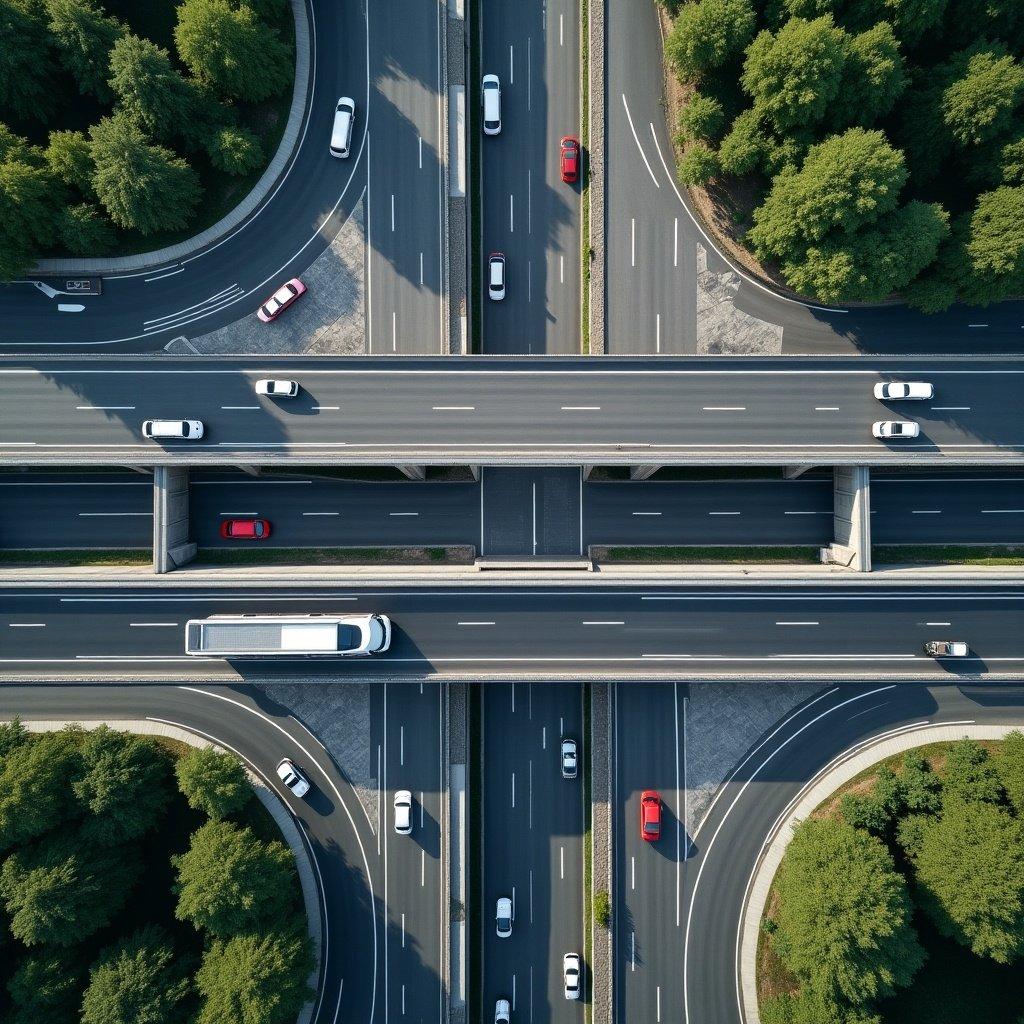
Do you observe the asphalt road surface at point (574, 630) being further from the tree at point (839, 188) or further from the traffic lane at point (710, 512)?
the tree at point (839, 188)

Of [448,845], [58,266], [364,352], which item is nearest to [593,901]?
[448,845]

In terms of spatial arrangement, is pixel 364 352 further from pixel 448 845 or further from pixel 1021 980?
pixel 1021 980

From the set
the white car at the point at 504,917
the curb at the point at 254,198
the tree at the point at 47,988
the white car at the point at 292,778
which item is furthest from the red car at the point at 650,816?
the curb at the point at 254,198

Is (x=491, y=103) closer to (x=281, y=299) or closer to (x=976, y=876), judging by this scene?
(x=281, y=299)

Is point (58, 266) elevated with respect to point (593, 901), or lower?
elevated

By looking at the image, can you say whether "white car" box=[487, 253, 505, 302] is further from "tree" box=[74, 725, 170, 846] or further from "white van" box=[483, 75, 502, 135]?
"tree" box=[74, 725, 170, 846]

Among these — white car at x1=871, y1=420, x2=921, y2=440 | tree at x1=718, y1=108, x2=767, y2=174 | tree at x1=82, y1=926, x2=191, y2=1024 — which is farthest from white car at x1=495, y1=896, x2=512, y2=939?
tree at x1=718, y1=108, x2=767, y2=174
